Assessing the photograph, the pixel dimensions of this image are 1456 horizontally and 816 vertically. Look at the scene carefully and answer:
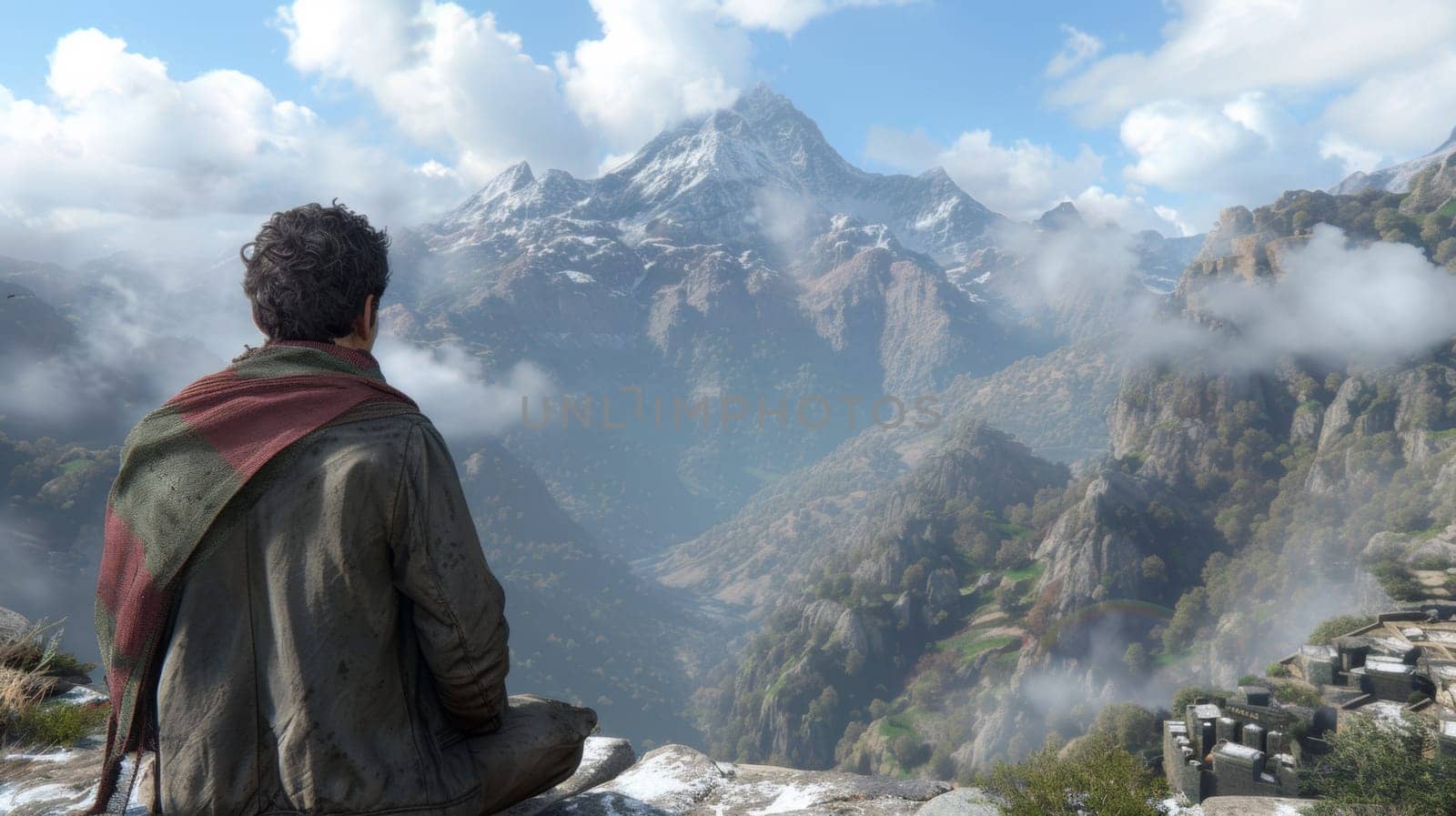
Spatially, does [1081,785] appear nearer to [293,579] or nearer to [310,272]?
[293,579]

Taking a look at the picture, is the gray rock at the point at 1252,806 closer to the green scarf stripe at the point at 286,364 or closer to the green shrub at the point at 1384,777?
the green shrub at the point at 1384,777

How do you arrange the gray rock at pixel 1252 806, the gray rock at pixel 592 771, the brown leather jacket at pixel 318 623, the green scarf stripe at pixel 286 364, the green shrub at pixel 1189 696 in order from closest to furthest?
the brown leather jacket at pixel 318 623, the green scarf stripe at pixel 286 364, the gray rock at pixel 592 771, the gray rock at pixel 1252 806, the green shrub at pixel 1189 696

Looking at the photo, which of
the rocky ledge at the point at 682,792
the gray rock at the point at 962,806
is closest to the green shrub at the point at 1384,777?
the rocky ledge at the point at 682,792

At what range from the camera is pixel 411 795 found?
304 centimetres

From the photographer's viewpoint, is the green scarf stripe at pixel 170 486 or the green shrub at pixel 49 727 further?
the green shrub at pixel 49 727

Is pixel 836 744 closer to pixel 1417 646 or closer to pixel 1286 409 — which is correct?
pixel 1417 646

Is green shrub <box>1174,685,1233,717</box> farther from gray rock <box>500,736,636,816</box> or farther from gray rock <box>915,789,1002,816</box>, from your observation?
gray rock <box>500,736,636,816</box>

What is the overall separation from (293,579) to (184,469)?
648 millimetres

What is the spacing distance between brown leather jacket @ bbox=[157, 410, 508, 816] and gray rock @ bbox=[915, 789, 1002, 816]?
376 centimetres

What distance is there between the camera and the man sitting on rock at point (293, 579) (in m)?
2.92

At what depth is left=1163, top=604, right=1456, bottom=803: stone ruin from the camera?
3022cm

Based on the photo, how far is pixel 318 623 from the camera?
2.92 meters

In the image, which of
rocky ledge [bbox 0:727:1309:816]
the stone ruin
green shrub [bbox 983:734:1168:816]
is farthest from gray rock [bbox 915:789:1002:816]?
the stone ruin

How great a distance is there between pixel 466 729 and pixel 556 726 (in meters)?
0.54
